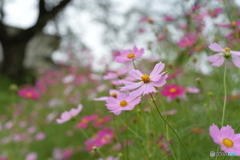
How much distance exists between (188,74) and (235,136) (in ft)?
3.88

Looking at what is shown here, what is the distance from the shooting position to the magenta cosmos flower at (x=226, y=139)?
1.49 feet

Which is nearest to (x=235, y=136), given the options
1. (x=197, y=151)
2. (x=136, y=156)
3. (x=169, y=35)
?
(x=197, y=151)

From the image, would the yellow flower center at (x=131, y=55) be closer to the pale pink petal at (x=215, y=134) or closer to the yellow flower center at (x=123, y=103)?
the yellow flower center at (x=123, y=103)

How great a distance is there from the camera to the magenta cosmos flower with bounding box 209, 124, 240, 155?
45cm

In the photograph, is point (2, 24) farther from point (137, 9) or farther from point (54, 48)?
point (54, 48)

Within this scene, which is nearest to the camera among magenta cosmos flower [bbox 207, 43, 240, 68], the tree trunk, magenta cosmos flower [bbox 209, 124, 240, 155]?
magenta cosmos flower [bbox 209, 124, 240, 155]

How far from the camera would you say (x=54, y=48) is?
10.6m

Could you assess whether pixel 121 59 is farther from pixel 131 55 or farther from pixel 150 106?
pixel 150 106

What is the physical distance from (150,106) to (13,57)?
23.1ft

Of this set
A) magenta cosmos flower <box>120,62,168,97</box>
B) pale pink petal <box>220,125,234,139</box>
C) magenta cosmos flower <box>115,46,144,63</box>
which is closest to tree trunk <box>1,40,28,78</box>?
magenta cosmos flower <box>115,46,144,63</box>

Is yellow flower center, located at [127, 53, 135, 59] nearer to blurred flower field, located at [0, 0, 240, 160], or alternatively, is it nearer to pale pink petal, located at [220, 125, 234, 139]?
blurred flower field, located at [0, 0, 240, 160]

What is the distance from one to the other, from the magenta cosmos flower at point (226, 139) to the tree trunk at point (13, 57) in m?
6.96

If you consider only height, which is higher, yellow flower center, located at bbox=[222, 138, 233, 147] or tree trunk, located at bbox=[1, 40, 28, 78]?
yellow flower center, located at bbox=[222, 138, 233, 147]

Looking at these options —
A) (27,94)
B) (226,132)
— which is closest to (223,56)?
(226,132)
